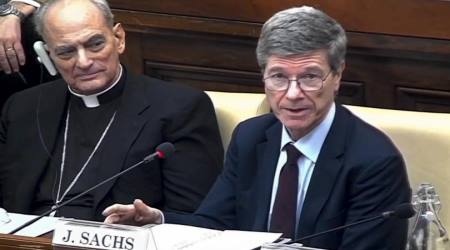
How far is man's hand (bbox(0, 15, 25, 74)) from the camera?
11.5 ft

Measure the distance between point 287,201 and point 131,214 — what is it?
0.36 meters

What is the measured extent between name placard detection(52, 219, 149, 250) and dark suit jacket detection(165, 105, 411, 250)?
0.55 m

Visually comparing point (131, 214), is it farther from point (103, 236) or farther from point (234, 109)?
point (234, 109)

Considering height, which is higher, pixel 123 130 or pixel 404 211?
pixel 404 211

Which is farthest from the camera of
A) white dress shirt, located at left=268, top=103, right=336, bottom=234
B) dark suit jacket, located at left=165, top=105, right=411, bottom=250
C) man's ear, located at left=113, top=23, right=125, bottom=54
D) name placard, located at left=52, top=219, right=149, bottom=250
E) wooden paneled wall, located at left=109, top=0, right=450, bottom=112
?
wooden paneled wall, located at left=109, top=0, right=450, bottom=112

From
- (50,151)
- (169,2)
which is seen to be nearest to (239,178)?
(50,151)

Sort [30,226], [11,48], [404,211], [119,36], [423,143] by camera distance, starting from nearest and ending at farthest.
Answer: [404,211]
[30,226]
[423,143]
[119,36]
[11,48]

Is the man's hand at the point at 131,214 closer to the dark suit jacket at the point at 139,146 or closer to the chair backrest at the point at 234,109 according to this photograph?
the dark suit jacket at the point at 139,146

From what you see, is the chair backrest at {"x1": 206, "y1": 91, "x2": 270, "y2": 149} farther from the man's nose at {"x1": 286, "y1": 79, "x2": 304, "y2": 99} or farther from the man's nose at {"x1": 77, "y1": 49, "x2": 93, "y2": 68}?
the man's nose at {"x1": 286, "y1": 79, "x2": 304, "y2": 99}

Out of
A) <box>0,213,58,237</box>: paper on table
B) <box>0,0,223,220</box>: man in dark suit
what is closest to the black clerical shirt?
<box>0,0,223,220</box>: man in dark suit

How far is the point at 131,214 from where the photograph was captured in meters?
2.53

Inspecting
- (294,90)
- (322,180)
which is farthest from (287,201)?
(294,90)

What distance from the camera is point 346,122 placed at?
8.57 feet

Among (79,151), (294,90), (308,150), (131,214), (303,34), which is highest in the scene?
(303,34)
